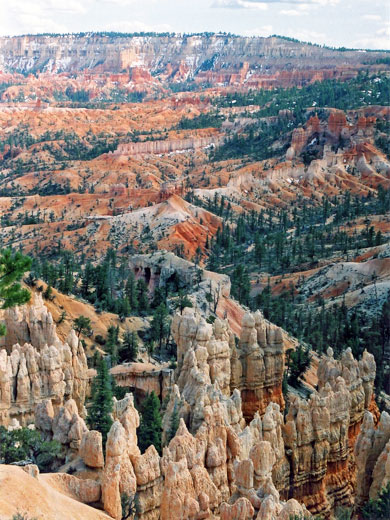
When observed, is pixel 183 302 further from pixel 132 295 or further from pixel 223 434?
pixel 223 434

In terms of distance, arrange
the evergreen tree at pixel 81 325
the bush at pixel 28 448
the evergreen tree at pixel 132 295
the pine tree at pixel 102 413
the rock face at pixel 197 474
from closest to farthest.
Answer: the rock face at pixel 197 474 < the bush at pixel 28 448 < the pine tree at pixel 102 413 < the evergreen tree at pixel 81 325 < the evergreen tree at pixel 132 295

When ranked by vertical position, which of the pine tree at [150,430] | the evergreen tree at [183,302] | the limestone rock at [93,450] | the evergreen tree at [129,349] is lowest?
the evergreen tree at [129,349]

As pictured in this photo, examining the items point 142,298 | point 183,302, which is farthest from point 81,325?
point 142,298

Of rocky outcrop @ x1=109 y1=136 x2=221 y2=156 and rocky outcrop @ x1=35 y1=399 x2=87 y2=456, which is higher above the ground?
rocky outcrop @ x1=35 y1=399 x2=87 y2=456

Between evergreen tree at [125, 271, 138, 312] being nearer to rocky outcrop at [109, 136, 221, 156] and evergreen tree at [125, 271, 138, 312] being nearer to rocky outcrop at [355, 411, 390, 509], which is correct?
rocky outcrop at [355, 411, 390, 509]

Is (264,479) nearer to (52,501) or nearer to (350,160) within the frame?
(52,501)

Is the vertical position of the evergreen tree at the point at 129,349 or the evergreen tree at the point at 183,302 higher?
the evergreen tree at the point at 183,302

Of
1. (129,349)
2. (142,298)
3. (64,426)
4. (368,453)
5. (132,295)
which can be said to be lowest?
(142,298)

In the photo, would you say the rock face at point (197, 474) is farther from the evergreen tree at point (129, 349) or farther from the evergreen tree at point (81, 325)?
the evergreen tree at point (81, 325)

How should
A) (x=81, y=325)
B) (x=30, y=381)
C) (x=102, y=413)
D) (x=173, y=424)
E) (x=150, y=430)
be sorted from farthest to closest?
1. (x=81, y=325)
2. (x=30, y=381)
3. (x=150, y=430)
4. (x=102, y=413)
5. (x=173, y=424)

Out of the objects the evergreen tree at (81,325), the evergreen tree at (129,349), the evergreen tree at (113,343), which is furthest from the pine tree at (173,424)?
the evergreen tree at (81,325)

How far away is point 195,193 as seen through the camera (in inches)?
4742

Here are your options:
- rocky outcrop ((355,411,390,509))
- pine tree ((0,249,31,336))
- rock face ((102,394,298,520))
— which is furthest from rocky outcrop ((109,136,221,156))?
rock face ((102,394,298,520))

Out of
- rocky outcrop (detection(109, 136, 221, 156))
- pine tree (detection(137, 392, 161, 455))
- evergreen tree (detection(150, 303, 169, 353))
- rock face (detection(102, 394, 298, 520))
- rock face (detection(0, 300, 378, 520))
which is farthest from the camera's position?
rocky outcrop (detection(109, 136, 221, 156))
